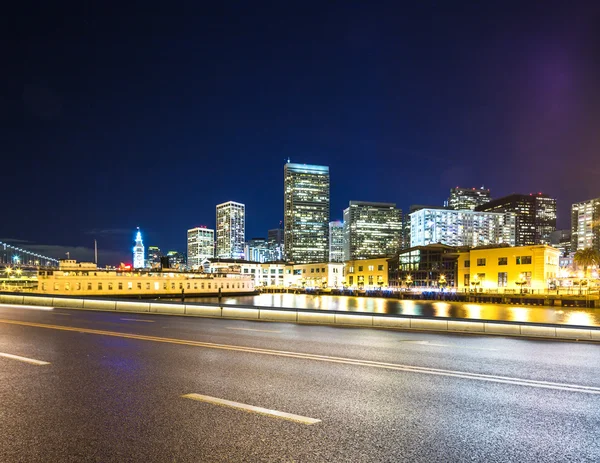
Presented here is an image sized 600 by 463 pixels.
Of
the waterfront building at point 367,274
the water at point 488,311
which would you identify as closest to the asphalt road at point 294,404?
the water at point 488,311

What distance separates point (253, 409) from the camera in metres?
7.22

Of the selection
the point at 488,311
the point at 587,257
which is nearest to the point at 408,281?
the point at 587,257

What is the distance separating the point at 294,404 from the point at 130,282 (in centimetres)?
12446

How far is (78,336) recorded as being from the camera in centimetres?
1706

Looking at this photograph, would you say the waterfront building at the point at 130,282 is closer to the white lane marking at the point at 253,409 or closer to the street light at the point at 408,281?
the street light at the point at 408,281

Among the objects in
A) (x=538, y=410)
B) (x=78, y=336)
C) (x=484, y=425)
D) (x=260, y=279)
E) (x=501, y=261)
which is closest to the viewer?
(x=484, y=425)

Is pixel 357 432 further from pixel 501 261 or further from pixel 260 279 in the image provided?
pixel 260 279

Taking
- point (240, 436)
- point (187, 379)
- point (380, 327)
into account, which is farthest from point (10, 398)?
point (380, 327)

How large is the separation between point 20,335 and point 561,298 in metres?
87.0

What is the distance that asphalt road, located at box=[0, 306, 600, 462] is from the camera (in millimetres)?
5531

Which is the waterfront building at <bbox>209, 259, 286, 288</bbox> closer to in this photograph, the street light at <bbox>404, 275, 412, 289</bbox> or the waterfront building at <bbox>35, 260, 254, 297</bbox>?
the waterfront building at <bbox>35, 260, 254, 297</bbox>

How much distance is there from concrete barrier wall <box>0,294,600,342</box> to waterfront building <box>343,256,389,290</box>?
4251 inches

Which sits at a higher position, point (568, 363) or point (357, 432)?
point (357, 432)

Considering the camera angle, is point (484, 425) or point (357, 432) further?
point (484, 425)
